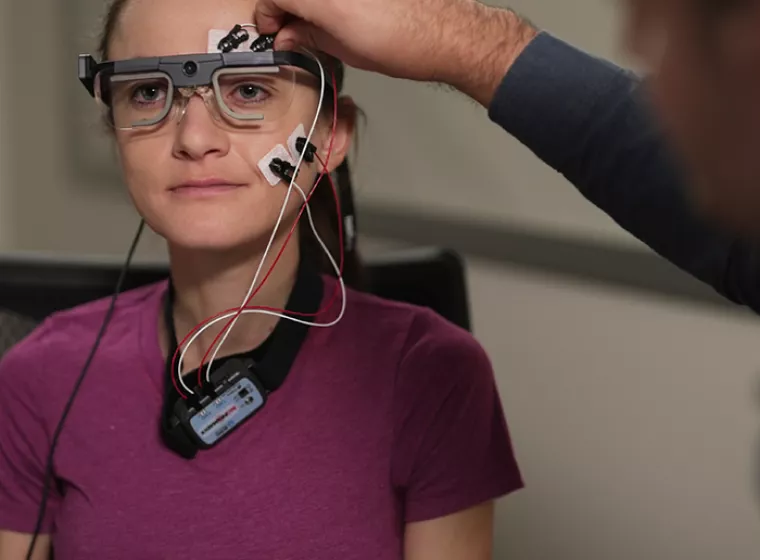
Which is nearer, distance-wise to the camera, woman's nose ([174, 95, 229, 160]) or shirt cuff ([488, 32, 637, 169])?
shirt cuff ([488, 32, 637, 169])

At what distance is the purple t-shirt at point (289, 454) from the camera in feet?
3.76

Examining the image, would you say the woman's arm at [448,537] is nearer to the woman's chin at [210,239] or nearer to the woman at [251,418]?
the woman at [251,418]

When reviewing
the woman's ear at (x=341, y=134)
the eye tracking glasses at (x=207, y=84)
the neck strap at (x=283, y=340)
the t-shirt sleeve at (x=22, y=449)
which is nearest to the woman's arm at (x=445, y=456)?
the neck strap at (x=283, y=340)

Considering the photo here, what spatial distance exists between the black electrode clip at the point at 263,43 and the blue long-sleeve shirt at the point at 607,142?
0.94 ft

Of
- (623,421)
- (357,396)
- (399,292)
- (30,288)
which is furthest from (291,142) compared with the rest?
(623,421)

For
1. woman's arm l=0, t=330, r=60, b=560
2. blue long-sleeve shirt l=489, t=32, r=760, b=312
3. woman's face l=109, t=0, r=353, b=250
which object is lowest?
woman's arm l=0, t=330, r=60, b=560

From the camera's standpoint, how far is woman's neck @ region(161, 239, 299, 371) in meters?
1.18

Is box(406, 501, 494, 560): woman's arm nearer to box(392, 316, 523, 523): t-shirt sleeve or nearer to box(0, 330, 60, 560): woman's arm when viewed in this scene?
box(392, 316, 523, 523): t-shirt sleeve

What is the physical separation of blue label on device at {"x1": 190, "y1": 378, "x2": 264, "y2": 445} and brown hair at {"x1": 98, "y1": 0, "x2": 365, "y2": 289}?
0.22 meters

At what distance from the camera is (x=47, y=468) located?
1219mm

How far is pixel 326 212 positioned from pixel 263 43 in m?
0.29

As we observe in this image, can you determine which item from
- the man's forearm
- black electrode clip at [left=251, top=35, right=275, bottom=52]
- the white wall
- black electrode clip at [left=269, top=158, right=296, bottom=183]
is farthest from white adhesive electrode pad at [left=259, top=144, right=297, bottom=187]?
the white wall

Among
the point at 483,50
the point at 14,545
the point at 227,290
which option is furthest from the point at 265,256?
the point at 14,545

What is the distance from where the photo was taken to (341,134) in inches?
47.3
